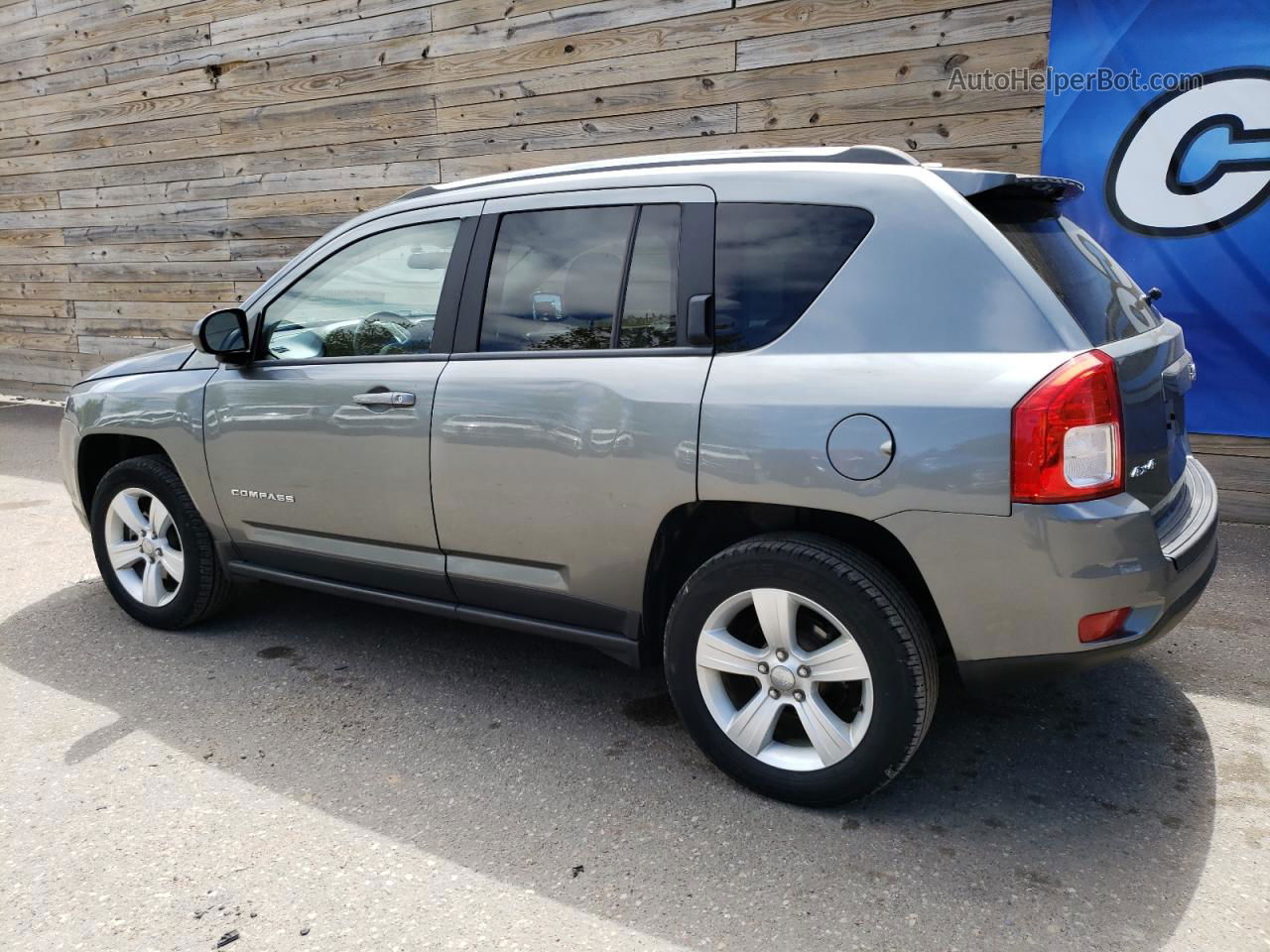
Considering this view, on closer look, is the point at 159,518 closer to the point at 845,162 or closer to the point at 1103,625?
the point at 845,162

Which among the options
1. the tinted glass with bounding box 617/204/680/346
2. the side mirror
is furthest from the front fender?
the tinted glass with bounding box 617/204/680/346

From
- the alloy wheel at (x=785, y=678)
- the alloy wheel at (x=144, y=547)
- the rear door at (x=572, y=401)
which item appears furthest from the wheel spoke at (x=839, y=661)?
the alloy wheel at (x=144, y=547)

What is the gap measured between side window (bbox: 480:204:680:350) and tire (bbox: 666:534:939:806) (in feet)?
2.45

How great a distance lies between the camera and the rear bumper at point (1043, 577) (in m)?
2.29

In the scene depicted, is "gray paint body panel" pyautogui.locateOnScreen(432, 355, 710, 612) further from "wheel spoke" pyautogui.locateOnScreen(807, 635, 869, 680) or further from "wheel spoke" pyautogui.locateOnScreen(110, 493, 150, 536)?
"wheel spoke" pyautogui.locateOnScreen(110, 493, 150, 536)

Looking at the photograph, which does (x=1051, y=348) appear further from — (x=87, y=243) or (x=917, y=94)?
(x=87, y=243)

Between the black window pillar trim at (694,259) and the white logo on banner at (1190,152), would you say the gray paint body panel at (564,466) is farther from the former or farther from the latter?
the white logo on banner at (1190,152)

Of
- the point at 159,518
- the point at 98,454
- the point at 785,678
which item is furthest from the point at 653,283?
the point at 98,454

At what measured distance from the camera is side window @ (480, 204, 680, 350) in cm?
287

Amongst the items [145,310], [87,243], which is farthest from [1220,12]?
[87,243]

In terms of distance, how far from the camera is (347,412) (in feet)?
11.0

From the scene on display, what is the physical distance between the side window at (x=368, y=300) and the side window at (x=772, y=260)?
1.05 m

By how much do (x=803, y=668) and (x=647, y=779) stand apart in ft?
2.05

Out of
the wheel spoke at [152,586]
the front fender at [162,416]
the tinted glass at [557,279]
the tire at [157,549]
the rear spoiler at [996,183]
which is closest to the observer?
the rear spoiler at [996,183]
